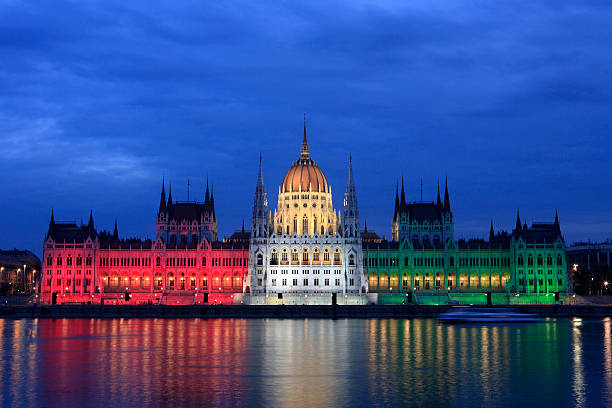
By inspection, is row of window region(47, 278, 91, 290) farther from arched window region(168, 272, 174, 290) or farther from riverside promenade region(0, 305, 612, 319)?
riverside promenade region(0, 305, 612, 319)

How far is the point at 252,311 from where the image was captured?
11300cm

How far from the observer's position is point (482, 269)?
5906 inches

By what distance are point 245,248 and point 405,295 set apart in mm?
31717

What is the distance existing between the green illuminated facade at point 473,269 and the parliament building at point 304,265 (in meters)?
0.19

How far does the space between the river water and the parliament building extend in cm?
6523

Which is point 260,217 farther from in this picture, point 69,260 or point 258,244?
point 69,260

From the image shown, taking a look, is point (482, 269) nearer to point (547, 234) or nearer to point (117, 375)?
point (547, 234)

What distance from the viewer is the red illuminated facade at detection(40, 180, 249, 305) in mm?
145625

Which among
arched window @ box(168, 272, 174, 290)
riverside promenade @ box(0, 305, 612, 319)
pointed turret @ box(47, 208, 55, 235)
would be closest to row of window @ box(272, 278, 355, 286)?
arched window @ box(168, 272, 174, 290)

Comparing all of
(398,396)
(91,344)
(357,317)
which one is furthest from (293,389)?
(357,317)

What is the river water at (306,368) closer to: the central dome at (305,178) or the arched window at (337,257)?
the arched window at (337,257)

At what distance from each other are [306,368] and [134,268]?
106511 mm

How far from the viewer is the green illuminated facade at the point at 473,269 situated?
14412 centimetres

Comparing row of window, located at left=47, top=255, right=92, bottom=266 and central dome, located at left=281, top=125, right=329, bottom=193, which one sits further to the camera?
central dome, located at left=281, top=125, right=329, bottom=193
